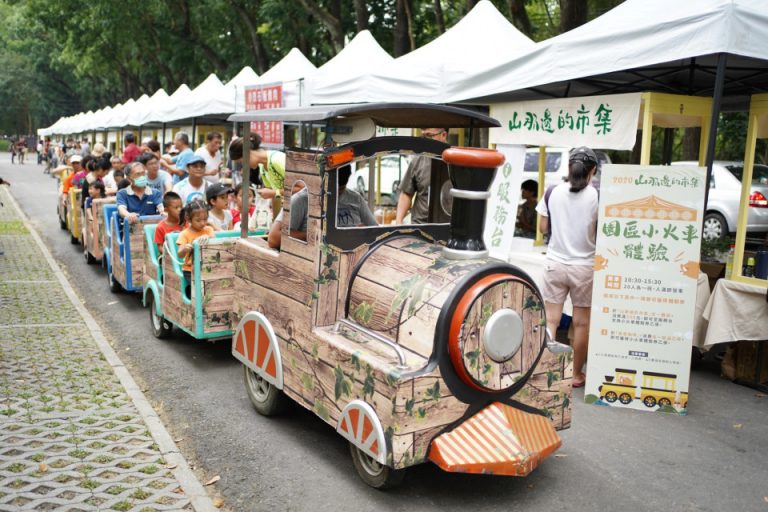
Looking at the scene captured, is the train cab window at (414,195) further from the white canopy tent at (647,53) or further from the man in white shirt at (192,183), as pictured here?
the man in white shirt at (192,183)

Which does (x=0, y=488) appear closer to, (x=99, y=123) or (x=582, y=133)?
(x=582, y=133)

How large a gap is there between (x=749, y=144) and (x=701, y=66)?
4.60 feet

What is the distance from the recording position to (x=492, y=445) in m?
3.57

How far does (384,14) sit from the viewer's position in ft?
62.4

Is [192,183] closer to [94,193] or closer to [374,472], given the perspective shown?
[94,193]

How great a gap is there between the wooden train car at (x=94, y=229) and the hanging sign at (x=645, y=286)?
680 centimetres

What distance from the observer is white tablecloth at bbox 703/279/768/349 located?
5.64 m

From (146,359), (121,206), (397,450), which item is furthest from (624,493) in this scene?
(121,206)

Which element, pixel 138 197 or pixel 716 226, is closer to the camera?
pixel 138 197

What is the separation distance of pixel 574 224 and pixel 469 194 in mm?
2139

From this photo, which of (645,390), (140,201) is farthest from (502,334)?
(140,201)

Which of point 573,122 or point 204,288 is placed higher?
point 573,122

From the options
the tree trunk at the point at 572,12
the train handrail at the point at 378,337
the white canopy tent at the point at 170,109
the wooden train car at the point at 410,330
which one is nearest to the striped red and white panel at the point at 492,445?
the wooden train car at the point at 410,330

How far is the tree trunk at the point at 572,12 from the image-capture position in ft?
33.8
